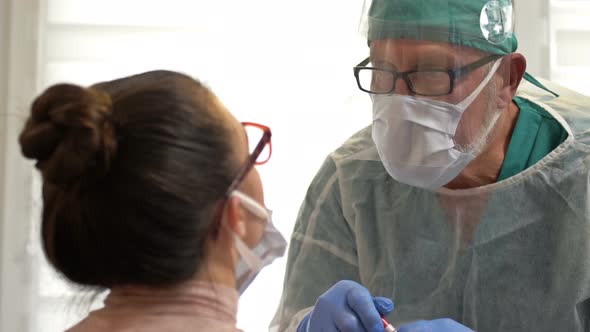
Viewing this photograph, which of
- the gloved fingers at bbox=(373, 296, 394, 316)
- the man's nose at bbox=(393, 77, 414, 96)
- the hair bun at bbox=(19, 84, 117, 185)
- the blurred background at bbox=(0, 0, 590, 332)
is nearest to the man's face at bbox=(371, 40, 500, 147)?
the man's nose at bbox=(393, 77, 414, 96)

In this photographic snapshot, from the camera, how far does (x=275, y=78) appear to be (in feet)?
7.06

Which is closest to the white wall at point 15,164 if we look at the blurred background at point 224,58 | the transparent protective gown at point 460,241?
the blurred background at point 224,58

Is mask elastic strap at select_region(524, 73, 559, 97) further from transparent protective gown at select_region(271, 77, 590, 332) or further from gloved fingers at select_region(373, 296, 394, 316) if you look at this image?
gloved fingers at select_region(373, 296, 394, 316)

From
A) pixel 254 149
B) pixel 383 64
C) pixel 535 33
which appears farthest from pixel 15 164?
pixel 535 33

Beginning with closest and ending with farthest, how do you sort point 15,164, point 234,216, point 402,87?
point 234,216
point 402,87
point 15,164

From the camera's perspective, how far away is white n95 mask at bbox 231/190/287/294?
41.5 inches

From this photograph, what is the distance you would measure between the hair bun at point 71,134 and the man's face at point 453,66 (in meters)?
0.61

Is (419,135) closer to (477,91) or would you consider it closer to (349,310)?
(477,91)

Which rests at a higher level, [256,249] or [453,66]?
[453,66]

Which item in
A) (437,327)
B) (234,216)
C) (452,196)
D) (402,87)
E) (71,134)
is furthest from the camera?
(452,196)

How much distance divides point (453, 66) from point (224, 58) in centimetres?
92

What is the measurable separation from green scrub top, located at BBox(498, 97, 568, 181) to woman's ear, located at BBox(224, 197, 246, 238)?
0.61 m

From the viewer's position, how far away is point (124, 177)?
0.91 m

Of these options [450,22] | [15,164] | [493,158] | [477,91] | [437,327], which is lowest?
[437,327]
